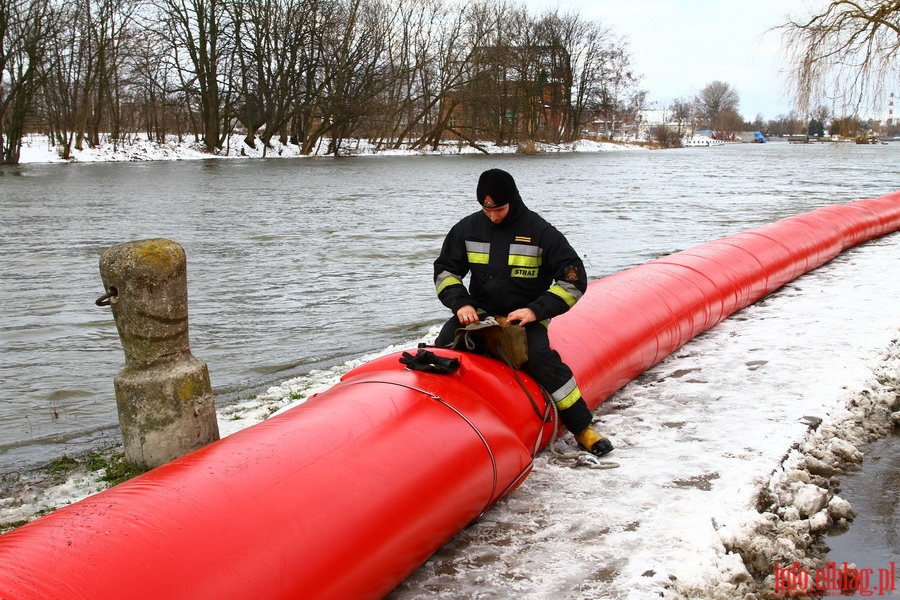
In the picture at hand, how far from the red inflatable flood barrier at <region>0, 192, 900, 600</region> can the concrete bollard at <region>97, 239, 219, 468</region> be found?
91 cm

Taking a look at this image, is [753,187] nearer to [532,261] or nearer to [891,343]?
[891,343]

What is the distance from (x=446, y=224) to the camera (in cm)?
1545

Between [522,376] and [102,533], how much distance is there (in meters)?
2.13

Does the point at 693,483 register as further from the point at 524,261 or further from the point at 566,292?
the point at 524,261

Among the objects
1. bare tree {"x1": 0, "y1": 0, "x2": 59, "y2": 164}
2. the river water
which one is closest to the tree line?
bare tree {"x1": 0, "y1": 0, "x2": 59, "y2": 164}

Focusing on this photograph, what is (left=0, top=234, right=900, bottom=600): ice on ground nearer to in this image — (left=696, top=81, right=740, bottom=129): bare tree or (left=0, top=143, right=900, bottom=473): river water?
(left=0, top=143, right=900, bottom=473): river water

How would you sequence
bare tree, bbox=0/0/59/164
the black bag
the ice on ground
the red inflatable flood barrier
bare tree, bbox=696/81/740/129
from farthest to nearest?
bare tree, bbox=696/81/740/129
bare tree, bbox=0/0/59/164
the black bag
the ice on ground
the red inflatable flood barrier

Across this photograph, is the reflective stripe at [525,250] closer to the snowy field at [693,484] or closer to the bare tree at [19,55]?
the snowy field at [693,484]

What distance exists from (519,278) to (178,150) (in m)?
45.9

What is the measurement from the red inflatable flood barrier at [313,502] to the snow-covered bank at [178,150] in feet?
140

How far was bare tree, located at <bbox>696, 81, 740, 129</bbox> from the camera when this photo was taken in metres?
141

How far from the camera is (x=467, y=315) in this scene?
12.6 ft

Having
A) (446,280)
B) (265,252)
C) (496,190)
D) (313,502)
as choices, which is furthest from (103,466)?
(265,252)

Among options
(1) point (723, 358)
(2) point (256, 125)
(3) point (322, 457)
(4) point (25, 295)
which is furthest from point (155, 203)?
(2) point (256, 125)
